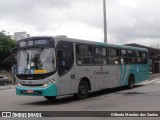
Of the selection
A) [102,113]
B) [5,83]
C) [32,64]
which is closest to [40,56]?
[32,64]

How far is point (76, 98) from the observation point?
60.9 feet

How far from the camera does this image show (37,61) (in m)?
16.4

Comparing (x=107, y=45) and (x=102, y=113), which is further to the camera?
(x=107, y=45)

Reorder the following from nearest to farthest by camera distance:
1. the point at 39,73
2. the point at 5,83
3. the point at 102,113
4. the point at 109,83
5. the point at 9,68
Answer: the point at 102,113
the point at 39,73
the point at 109,83
the point at 5,83
the point at 9,68

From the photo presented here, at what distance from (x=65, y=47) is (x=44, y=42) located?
A: 1073 mm

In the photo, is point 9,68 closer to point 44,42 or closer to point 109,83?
point 109,83

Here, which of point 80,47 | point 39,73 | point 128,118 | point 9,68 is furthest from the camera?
point 9,68

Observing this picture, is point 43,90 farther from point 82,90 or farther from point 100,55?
point 100,55

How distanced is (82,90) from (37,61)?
3.20 metres

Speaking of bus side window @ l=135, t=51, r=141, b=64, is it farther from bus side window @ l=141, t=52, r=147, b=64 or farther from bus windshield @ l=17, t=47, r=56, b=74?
bus windshield @ l=17, t=47, r=56, b=74

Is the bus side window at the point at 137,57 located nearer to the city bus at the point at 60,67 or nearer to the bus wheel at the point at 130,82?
the bus wheel at the point at 130,82

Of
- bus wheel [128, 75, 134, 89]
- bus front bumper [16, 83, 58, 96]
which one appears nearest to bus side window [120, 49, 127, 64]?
bus wheel [128, 75, 134, 89]

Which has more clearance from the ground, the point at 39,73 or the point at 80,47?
the point at 80,47

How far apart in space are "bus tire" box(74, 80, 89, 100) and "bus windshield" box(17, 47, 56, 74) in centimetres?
251
